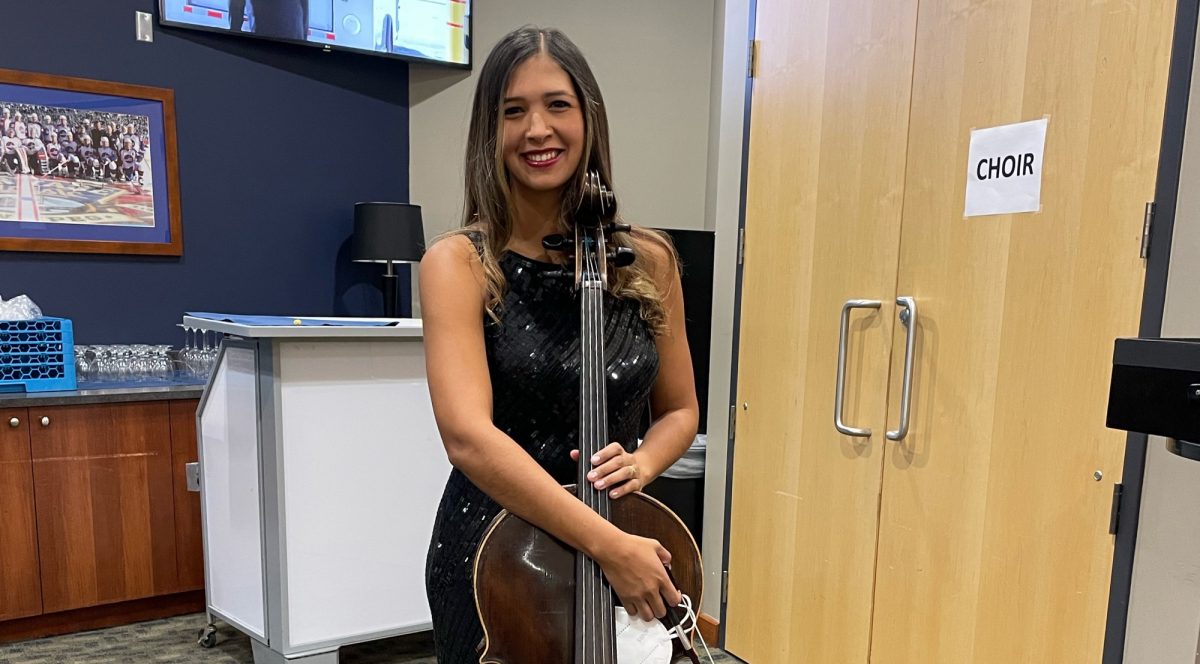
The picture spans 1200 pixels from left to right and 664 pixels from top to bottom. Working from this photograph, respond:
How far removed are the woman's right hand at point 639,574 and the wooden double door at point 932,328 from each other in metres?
1.10

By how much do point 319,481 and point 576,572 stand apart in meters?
1.50

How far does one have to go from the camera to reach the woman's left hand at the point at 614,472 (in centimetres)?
95

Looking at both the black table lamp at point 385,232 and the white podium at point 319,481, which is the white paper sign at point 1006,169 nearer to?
the white podium at point 319,481

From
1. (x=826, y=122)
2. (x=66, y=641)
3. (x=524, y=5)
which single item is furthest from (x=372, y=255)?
(x=826, y=122)

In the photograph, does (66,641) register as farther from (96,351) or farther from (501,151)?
(501,151)

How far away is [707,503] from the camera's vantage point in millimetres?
2598

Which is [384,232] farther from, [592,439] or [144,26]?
[592,439]

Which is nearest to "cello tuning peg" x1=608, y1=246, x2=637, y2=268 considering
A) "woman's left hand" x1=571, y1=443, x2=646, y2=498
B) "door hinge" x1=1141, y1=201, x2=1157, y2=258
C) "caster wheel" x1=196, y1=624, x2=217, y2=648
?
"woman's left hand" x1=571, y1=443, x2=646, y2=498

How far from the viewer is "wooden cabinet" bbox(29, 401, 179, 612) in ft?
8.55

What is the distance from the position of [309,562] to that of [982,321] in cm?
193

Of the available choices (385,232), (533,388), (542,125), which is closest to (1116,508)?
(533,388)

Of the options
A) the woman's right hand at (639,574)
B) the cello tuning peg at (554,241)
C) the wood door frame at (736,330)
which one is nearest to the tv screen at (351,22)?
the wood door frame at (736,330)

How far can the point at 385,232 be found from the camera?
335cm

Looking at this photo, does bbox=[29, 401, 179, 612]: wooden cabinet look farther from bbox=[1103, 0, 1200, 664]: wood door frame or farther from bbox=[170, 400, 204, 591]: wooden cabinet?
bbox=[1103, 0, 1200, 664]: wood door frame
